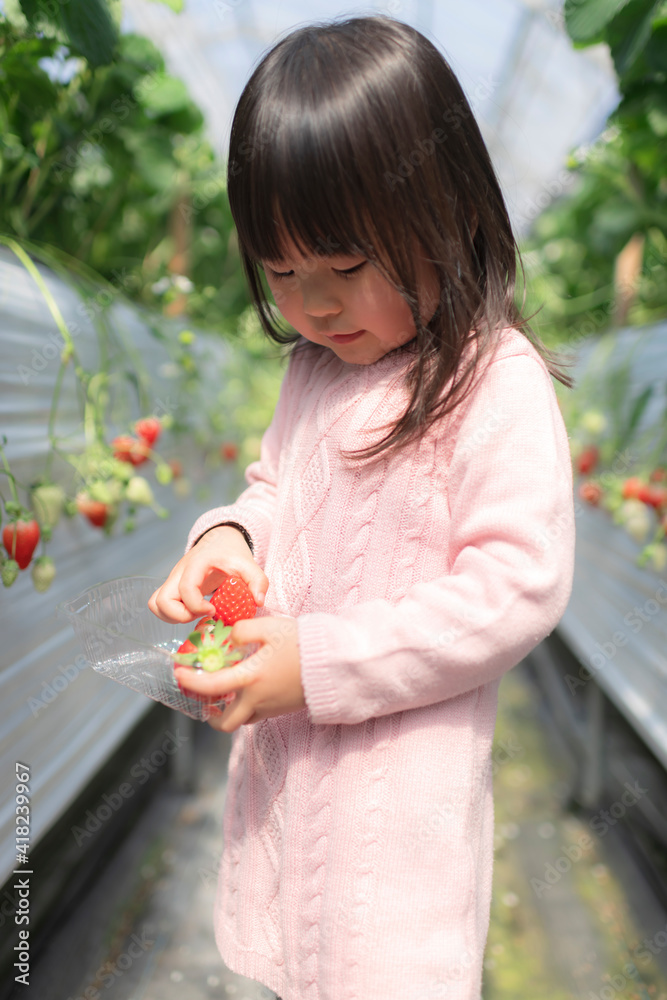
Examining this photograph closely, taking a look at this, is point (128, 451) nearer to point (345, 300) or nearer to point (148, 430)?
point (148, 430)

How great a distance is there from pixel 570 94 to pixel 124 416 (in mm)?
3575

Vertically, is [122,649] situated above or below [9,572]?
above

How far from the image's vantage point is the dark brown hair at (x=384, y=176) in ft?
1.87

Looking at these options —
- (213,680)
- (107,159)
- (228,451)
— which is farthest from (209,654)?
(228,451)

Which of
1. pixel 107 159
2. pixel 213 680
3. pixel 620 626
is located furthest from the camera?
pixel 107 159

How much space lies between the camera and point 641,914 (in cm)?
137

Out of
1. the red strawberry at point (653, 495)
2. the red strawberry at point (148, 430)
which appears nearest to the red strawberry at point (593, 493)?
the red strawberry at point (653, 495)

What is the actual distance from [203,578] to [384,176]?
37cm

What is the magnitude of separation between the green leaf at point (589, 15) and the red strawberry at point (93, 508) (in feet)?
3.56

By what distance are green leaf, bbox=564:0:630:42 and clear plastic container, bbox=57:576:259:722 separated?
1.15 meters

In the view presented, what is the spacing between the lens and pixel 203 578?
0.69 m

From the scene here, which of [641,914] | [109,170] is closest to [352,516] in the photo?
[641,914]

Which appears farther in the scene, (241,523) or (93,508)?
(93,508)

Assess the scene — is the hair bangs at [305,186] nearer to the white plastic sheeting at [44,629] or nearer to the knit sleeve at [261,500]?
the knit sleeve at [261,500]
